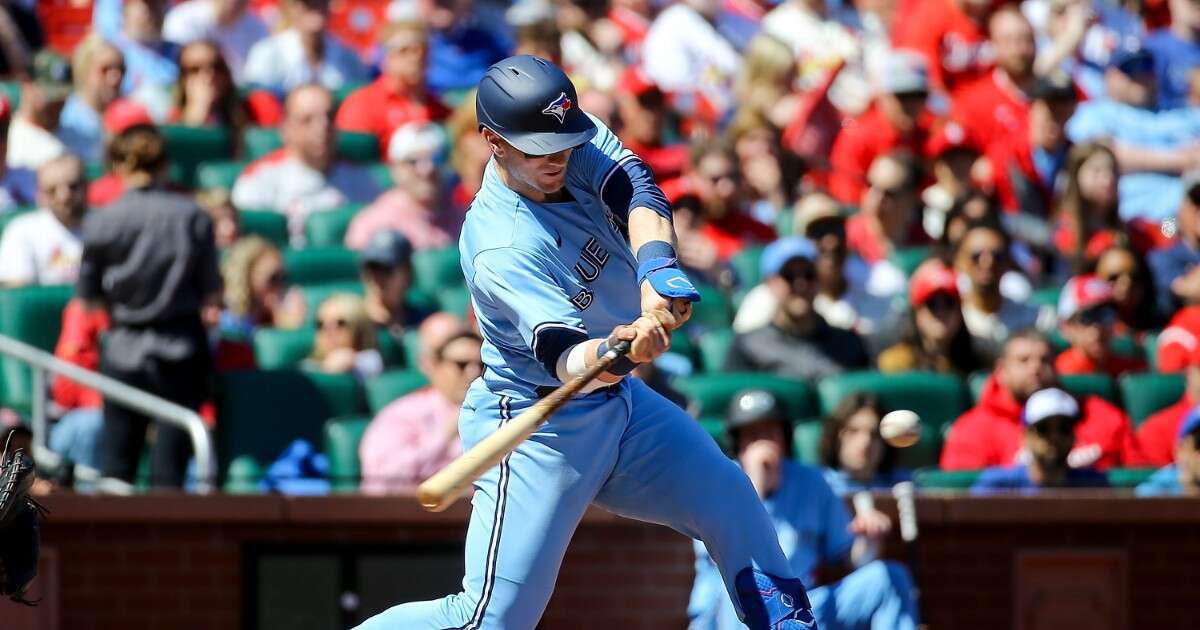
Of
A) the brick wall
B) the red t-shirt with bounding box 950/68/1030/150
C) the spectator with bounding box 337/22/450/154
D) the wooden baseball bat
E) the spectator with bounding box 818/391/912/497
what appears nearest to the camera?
the wooden baseball bat

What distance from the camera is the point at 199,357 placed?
6930 millimetres

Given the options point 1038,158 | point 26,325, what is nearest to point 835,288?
point 1038,158

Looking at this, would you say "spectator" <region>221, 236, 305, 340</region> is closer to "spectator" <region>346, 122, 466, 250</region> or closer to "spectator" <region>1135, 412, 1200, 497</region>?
"spectator" <region>346, 122, 466, 250</region>

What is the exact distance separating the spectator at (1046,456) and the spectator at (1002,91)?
110 inches

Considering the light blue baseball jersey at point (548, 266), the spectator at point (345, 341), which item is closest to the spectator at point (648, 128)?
the spectator at point (345, 341)

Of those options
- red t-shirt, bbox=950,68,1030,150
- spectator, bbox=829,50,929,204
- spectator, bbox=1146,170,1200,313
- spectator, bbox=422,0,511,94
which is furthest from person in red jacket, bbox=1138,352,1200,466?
spectator, bbox=422,0,511,94

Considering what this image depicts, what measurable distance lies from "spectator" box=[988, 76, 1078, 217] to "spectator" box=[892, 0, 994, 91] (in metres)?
0.75

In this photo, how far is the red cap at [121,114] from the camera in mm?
8430

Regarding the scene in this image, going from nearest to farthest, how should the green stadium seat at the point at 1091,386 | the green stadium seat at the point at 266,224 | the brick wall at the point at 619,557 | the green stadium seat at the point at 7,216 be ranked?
the brick wall at the point at 619,557 < the green stadium seat at the point at 1091,386 < the green stadium seat at the point at 7,216 < the green stadium seat at the point at 266,224

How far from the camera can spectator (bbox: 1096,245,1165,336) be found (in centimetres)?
801

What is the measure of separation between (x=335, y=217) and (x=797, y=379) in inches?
91.1

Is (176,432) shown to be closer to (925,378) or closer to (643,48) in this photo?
(925,378)

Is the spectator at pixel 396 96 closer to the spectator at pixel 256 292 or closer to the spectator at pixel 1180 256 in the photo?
the spectator at pixel 256 292

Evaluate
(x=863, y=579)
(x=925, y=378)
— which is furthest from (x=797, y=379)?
(x=863, y=579)
